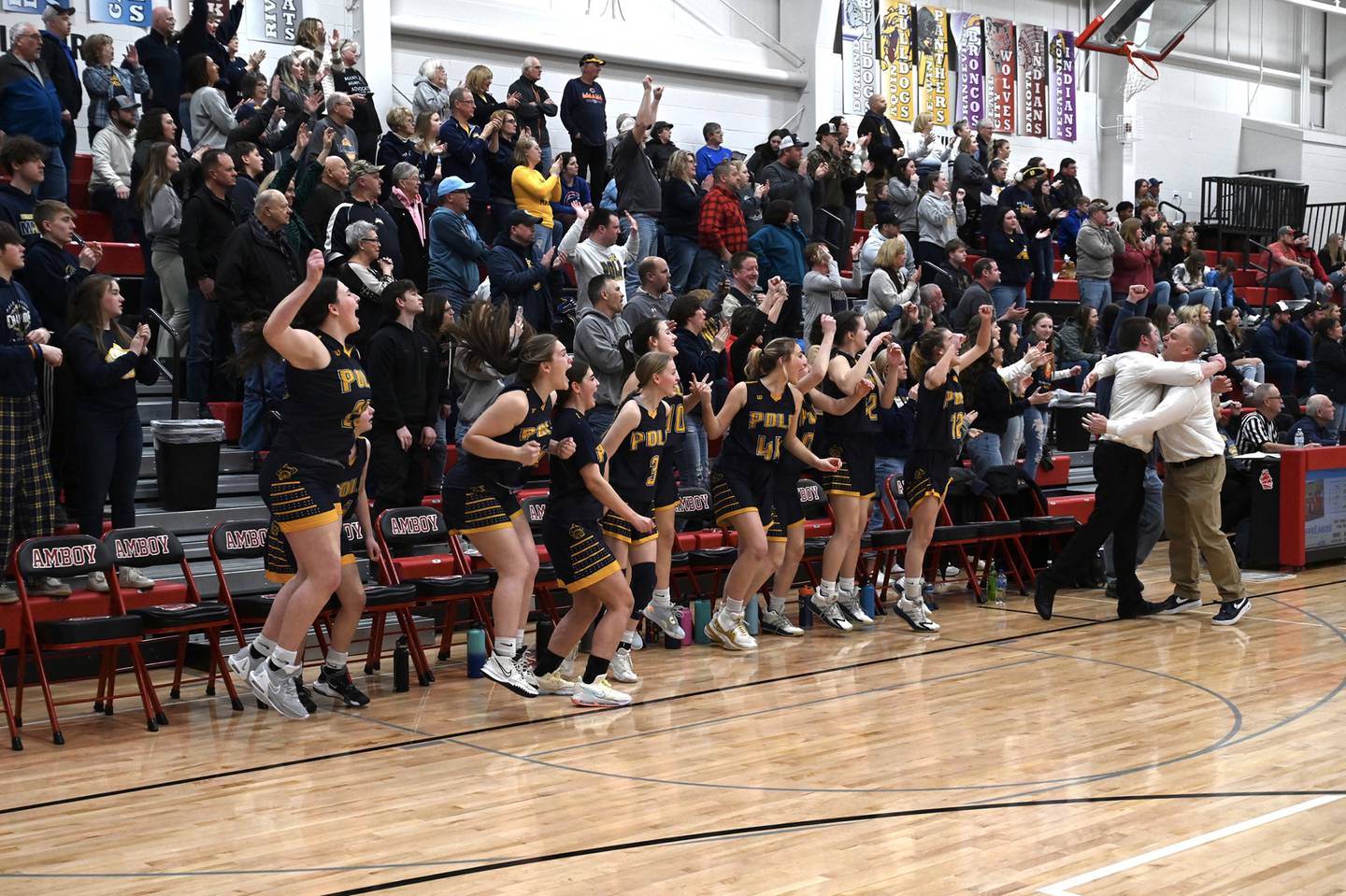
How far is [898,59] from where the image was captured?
62.6 ft

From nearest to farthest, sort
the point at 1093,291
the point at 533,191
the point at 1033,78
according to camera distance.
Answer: the point at 533,191, the point at 1093,291, the point at 1033,78

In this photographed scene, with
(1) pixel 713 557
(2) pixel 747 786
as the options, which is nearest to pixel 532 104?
(1) pixel 713 557

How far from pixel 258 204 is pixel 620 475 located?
3060mm

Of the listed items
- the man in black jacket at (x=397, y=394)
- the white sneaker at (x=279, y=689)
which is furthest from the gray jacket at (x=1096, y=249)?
the white sneaker at (x=279, y=689)

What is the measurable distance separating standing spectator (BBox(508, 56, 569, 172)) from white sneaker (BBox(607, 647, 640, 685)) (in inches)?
260

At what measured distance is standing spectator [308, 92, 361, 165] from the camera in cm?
1016

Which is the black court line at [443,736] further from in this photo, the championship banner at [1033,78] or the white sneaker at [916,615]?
the championship banner at [1033,78]

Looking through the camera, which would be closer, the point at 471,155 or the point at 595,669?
the point at 595,669

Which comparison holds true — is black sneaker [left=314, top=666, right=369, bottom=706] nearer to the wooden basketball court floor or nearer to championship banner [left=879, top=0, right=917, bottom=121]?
the wooden basketball court floor

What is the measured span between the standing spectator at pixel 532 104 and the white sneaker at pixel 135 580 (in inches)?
247

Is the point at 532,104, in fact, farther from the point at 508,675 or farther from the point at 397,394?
the point at 508,675

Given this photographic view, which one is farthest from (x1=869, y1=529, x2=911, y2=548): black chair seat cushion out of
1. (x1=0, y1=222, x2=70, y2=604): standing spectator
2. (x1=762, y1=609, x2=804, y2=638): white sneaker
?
(x1=0, y1=222, x2=70, y2=604): standing spectator

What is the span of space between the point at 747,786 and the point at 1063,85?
18045 millimetres

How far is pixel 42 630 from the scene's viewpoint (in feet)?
20.4
